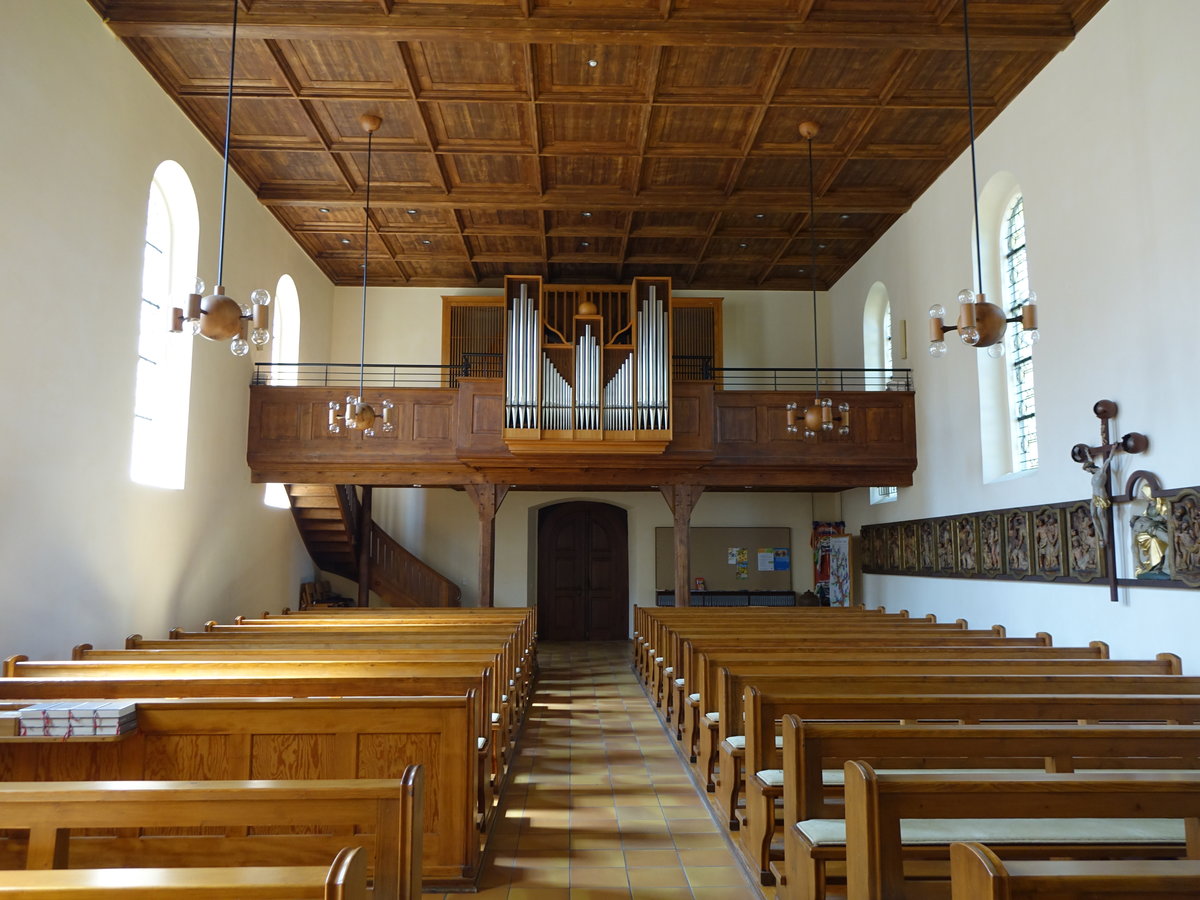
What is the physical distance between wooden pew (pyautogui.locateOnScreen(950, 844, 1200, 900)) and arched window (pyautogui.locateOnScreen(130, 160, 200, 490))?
8.21 metres

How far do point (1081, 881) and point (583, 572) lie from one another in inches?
565

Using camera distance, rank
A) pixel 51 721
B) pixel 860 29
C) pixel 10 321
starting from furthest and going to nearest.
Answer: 1. pixel 860 29
2. pixel 10 321
3. pixel 51 721

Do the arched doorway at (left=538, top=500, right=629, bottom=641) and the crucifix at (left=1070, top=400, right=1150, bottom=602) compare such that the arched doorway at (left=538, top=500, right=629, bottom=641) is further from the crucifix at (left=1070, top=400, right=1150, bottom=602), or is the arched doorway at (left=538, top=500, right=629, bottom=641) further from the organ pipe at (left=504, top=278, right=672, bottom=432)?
the crucifix at (left=1070, top=400, right=1150, bottom=602)

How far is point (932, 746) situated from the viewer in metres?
3.15

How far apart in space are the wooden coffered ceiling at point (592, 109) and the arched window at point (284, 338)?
0.88m

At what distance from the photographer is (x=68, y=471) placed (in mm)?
6898

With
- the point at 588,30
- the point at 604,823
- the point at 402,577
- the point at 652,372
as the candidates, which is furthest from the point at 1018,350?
the point at 402,577

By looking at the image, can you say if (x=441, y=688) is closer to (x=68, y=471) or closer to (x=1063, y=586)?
(x=68, y=471)

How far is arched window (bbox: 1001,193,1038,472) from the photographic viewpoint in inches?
338

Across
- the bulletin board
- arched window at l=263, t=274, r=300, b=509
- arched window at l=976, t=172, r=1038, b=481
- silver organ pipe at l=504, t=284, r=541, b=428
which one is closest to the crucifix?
arched window at l=976, t=172, r=1038, b=481

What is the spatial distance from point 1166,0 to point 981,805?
20.9ft

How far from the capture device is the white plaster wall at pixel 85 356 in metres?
6.28

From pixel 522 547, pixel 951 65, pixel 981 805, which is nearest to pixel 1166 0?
pixel 951 65

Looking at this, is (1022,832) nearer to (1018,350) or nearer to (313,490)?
(1018,350)
